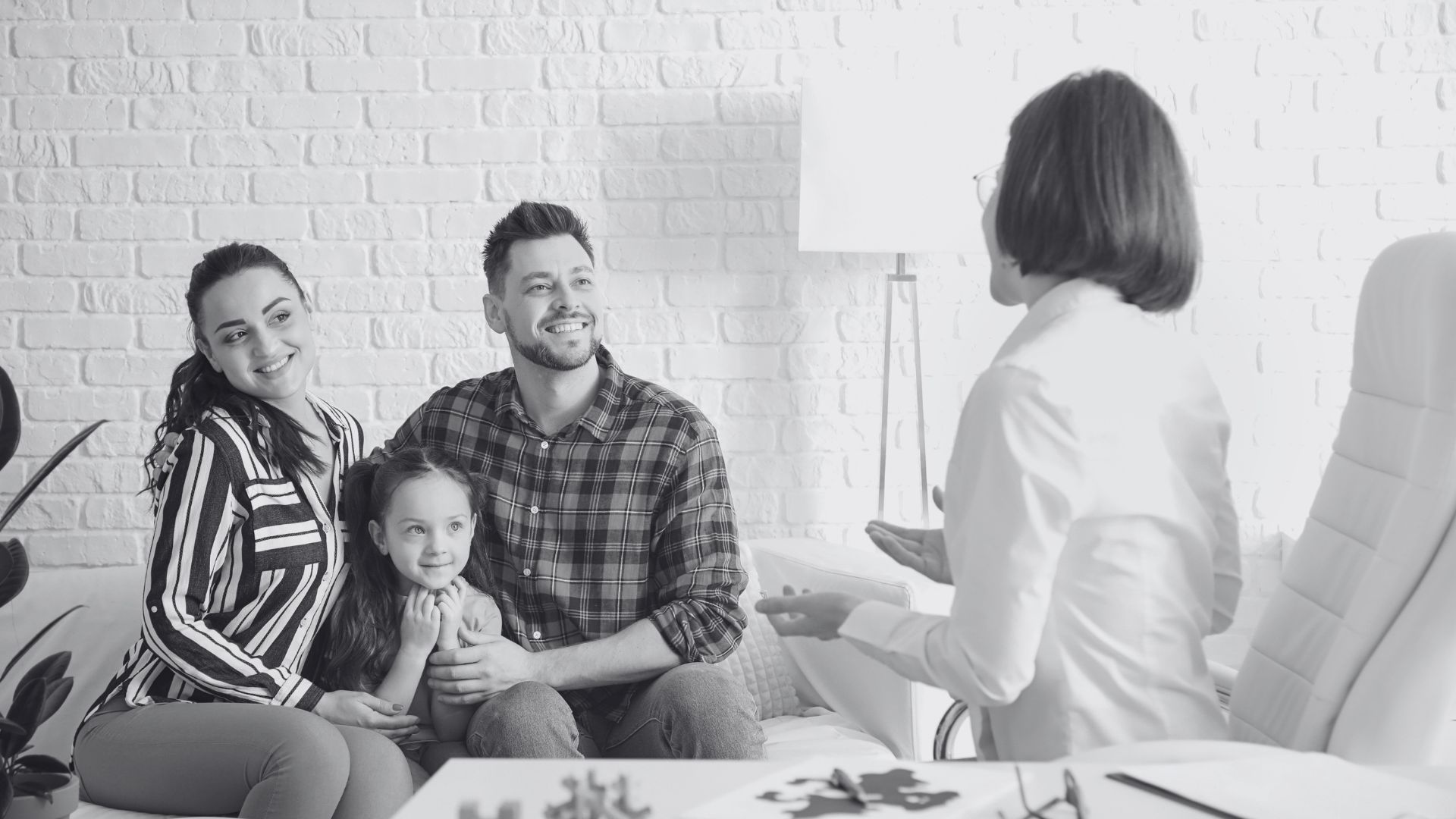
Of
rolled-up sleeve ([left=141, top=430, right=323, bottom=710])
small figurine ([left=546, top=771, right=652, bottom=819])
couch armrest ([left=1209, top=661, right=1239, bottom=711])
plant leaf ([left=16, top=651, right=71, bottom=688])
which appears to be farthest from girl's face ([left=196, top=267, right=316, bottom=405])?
couch armrest ([left=1209, top=661, right=1239, bottom=711])

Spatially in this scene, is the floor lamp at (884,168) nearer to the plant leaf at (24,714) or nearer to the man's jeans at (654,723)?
the man's jeans at (654,723)

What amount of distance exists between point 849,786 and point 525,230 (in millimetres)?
1545

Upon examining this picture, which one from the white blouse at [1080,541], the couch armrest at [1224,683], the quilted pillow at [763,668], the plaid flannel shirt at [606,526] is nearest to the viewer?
the white blouse at [1080,541]

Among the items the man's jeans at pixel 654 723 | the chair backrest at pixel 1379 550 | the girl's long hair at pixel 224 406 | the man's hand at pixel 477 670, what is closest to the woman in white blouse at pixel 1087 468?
the chair backrest at pixel 1379 550

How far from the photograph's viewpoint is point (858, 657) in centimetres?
232

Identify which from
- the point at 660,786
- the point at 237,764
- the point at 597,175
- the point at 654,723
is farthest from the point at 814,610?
the point at 597,175

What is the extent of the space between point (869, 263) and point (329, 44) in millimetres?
1487

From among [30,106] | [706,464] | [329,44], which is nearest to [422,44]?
[329,44]

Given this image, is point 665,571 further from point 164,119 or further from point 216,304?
point 164,119

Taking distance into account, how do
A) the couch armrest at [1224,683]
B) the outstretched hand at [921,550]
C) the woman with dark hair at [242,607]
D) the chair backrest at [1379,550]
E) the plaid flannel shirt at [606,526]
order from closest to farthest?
1. the chair backrest at [1379,550]
2. the outstretched hand at [921,550]
3. the couch armrest at [1224,683]
4. the woman with dark hair at [242,607]
5. the plaid flannel shirt at [606,526]

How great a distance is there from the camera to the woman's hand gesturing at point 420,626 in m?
1.91

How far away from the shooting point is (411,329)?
312 cm

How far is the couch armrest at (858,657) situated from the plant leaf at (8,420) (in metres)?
1.27

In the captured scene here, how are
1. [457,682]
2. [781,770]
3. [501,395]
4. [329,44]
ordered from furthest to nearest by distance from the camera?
[329,44]
[501,395]
[457,682]
[781,770]
